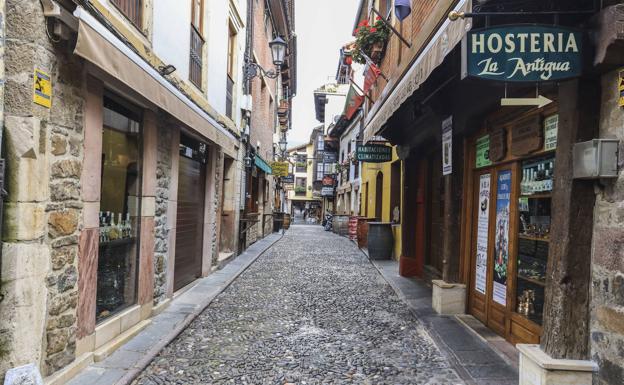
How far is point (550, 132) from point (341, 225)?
17.9 m

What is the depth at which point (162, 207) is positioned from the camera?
5738 millimetres

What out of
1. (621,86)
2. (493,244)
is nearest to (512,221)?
(493,244)

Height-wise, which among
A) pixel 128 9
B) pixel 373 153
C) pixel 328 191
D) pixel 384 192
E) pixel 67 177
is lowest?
pixel 67 177

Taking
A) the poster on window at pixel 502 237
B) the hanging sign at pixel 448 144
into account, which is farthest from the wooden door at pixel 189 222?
the poster on window at pixel 502 237

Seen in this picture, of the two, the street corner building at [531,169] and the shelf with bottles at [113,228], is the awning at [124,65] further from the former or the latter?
the street corner building at [531,169]

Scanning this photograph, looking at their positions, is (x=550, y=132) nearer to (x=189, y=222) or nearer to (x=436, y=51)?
(x=436, y=51)

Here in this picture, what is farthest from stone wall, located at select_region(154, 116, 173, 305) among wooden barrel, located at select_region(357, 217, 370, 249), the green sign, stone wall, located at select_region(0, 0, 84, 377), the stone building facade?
wooden barrel, located at select_region(357, 217, 370, 249)

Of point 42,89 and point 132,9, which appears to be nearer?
point 42,89

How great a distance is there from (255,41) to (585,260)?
1237 centimetres

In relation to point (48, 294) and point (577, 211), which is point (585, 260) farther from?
point (48, 294)

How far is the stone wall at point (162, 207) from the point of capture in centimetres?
555

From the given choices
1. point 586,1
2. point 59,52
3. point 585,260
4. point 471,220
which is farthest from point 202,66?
point 585,260

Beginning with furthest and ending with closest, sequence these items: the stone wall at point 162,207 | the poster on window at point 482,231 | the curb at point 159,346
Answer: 1. the stone wall at point 162,207
2. the poster on window at point 482,231
3. the curb at point 159,346

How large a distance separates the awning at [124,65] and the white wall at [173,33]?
78 centimetres
